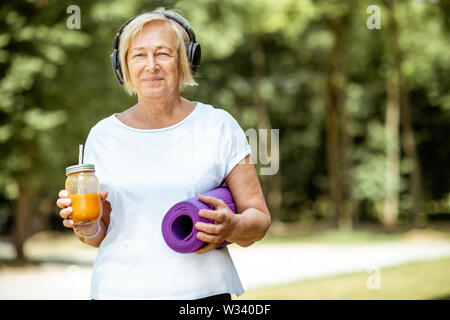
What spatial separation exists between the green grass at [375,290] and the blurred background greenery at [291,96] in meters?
3.78

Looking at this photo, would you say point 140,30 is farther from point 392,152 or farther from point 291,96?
point 291,96

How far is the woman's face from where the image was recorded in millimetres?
2141

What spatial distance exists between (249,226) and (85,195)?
575 mm

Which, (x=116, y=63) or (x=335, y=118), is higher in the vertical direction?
(x=335, y=118)

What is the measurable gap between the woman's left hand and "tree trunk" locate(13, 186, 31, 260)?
13.9 metres

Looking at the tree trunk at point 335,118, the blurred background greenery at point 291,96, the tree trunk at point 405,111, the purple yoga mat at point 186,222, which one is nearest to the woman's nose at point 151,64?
the purple yoga mat at point 186,222

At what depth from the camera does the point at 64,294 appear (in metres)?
9.71

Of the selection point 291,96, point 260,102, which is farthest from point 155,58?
point 291,96

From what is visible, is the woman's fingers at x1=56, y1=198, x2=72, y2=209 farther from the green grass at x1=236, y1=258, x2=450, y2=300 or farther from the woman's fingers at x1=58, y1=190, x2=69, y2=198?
the green grass at x1=236, y1=258, x2=450, y2=300

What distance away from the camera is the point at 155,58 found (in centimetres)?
215

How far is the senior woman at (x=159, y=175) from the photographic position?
2072mm
